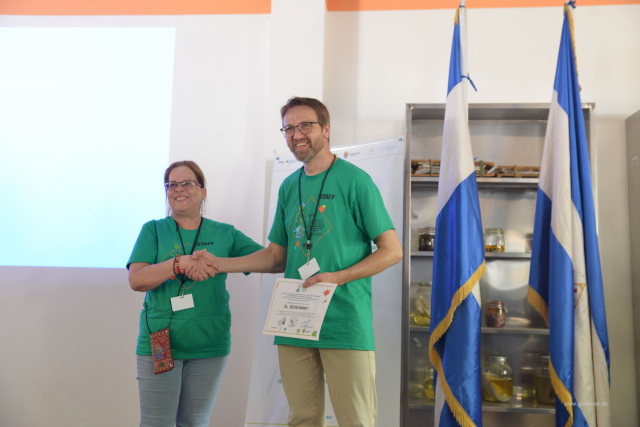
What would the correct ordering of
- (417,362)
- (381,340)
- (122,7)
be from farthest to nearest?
1. (122,7)
2. (417,362)
3. (381,340)

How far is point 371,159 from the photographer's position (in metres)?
2.60

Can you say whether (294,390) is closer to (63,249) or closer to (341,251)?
(341,251)

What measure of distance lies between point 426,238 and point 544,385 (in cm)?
105

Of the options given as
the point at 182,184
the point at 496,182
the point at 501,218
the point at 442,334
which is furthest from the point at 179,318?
the point at 501,218

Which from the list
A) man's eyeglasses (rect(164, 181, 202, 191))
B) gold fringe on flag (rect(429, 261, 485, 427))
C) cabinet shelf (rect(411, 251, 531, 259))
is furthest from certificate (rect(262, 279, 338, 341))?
cabinet shelf (rect(411, 251, 531, 259))

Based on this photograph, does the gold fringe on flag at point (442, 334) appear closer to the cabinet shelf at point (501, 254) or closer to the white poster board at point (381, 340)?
the white poster board at point (381, 340)

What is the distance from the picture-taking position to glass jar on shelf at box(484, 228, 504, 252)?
2822 millimetres

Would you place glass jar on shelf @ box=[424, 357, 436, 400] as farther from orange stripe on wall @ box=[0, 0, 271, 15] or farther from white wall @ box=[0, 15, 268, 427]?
orange stripe on wall @ box=[0, 0, 271, 15]

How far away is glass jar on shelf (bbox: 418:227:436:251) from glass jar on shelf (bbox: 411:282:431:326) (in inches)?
8.6

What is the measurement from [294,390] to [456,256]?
1.03 m

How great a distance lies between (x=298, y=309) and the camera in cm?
155

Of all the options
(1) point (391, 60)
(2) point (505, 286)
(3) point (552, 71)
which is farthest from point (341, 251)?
(3) point (552, 71)

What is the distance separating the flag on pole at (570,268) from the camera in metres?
2.10

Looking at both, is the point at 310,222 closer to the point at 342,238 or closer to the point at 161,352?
the point at 342,238
